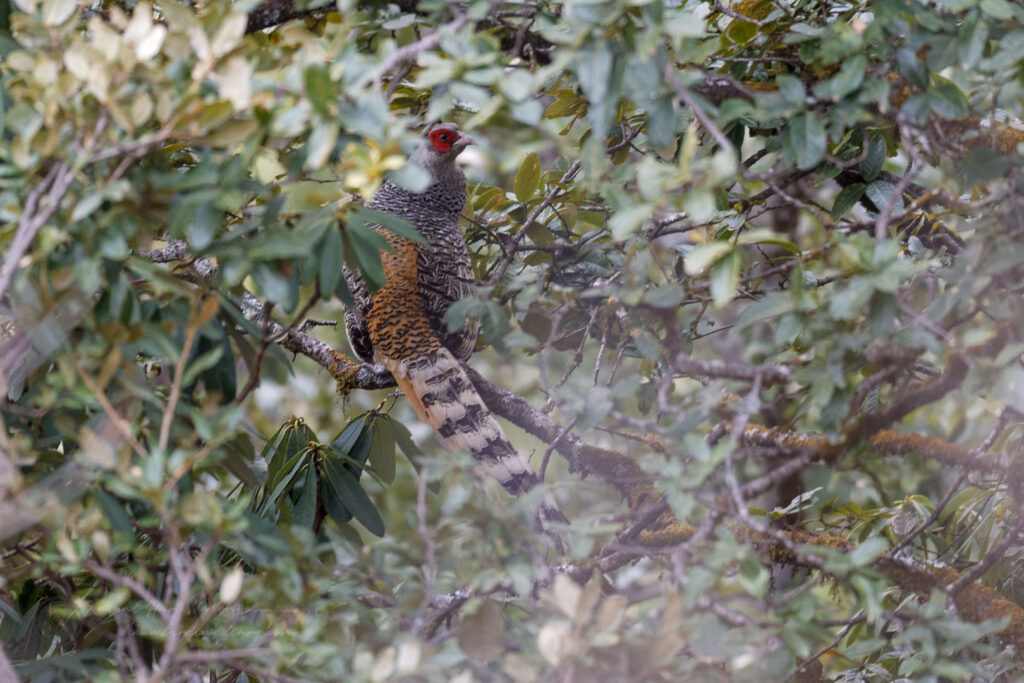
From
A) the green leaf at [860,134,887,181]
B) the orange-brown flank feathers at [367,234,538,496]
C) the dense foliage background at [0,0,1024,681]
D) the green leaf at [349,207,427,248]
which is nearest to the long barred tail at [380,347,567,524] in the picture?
the orange-brown flank feathers at [367,234,538,496]

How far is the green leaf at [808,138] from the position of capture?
75.2 inches

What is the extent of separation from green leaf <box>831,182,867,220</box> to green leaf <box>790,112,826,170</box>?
84 cm

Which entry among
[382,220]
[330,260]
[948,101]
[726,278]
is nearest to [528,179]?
[382,220]

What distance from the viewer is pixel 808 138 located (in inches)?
75.5

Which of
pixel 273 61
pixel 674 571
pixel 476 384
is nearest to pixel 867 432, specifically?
pixel 674 571

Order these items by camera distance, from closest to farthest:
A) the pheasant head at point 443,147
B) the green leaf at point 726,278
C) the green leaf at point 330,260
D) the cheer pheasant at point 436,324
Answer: the green leaf at point 726,278 < the green leaf at point 330,260 < the cheer pheasant at point 436,324 < the pheasant head at point 443,147

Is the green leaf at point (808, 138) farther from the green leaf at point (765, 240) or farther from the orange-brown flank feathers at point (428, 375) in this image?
the orange-brown flank feathers at point (428, 375)

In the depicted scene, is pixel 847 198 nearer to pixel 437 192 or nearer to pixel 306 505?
pixel 306 505

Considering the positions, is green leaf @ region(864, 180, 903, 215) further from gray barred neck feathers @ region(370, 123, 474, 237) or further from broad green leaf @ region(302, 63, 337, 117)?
gray barred neck feathers @ region(370, 123, 474, 237)

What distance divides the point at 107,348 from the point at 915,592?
7.34 ft

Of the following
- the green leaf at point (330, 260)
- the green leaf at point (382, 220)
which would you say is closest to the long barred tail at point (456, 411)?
the green leaf at point (382, 220)

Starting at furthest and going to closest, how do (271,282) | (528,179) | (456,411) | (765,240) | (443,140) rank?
(443,140) < (456,411) < (528,179) < (765,240) < (271,282)

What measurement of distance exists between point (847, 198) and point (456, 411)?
1676 mm

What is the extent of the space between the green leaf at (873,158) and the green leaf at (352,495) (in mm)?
1753
